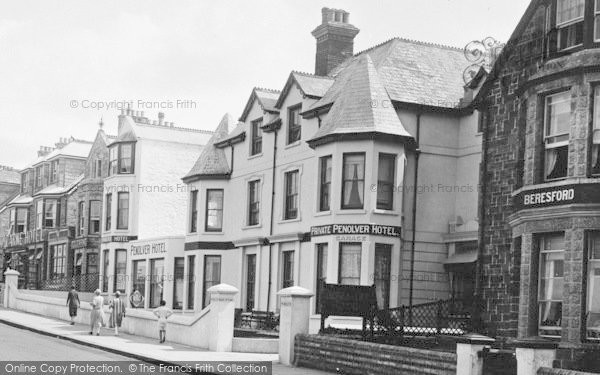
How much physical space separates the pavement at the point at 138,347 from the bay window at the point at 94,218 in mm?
17182

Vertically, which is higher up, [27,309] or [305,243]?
[305,243]

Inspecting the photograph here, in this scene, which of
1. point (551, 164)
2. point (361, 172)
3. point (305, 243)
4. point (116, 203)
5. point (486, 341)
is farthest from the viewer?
point (116, 203)

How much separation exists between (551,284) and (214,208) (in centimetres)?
2127

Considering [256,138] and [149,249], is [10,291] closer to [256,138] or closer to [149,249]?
[149,249]

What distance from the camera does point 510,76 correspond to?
80.5 ft

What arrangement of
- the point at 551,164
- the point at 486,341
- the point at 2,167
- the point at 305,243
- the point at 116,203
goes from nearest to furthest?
the point at 486,341 → the point at 551,164 → the point at 305,243 → the point at 116,203 → the point at 2,167

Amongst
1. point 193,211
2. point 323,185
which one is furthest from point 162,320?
point 193,211

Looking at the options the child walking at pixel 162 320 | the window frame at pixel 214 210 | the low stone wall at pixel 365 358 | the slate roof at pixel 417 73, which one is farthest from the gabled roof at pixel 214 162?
the low stone wall at pixel 365 358

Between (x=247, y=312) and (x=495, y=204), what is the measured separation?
44.6ft

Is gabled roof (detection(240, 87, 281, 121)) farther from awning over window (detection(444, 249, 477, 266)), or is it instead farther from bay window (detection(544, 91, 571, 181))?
bay window (detection(544, 91, 571, 181))

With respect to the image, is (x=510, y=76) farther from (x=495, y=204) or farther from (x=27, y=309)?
(x=27, y=309)

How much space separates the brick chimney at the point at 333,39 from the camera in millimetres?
38719

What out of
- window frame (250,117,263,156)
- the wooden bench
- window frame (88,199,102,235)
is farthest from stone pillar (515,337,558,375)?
window frame (88,199,102,235)

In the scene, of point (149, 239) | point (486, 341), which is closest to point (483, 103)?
point (486, 341)
